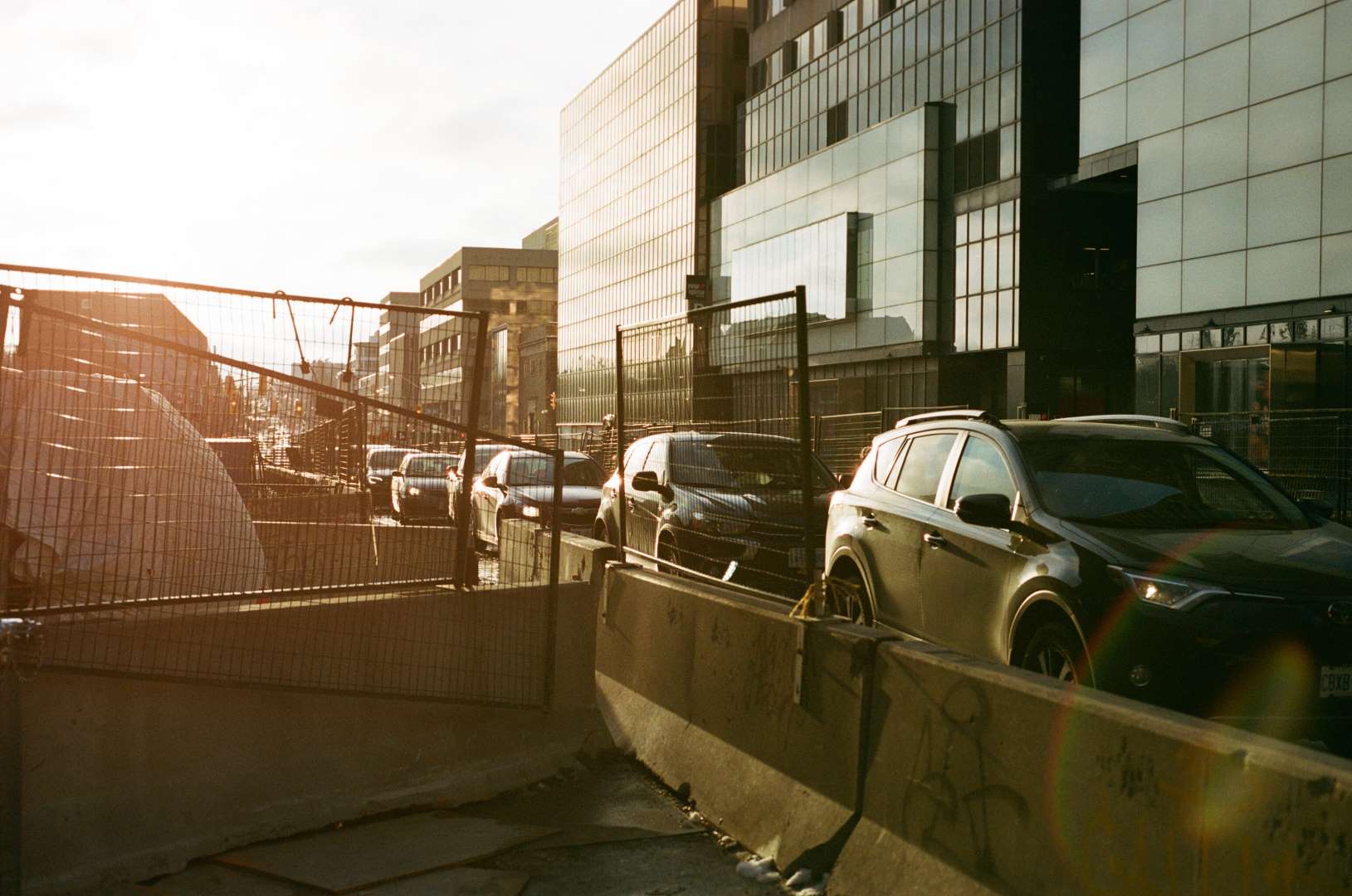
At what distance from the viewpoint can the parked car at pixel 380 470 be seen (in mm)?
7172

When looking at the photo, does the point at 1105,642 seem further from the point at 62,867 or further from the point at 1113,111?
the point at 1113,111

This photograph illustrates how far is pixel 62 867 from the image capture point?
543 centimetres

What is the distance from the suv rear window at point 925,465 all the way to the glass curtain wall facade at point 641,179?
71.4 metres

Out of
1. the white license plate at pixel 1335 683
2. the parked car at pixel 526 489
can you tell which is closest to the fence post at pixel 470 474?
the white license plate at pixel 1335 683

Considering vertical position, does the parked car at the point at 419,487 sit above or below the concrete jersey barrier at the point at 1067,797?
above

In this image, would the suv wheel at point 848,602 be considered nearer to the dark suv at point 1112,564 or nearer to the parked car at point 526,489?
the dark suv at point 1112,564

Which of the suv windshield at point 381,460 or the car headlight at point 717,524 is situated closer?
the suv windshield at point 381,460

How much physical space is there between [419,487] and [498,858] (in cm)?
214

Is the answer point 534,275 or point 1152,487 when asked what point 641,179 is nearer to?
point 534,275

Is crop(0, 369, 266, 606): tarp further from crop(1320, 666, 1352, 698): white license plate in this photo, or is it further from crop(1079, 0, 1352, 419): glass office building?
crop(1079, 0, 1352, 419): glass office building

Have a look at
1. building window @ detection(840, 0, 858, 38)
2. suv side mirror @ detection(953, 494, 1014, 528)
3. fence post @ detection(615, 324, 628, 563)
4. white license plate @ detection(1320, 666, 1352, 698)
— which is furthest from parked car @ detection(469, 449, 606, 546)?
building window @ detection(840, 0, 858, 38)

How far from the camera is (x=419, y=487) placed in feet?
23.8

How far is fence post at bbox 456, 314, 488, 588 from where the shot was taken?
24.2ft

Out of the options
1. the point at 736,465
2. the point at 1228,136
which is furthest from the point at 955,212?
the point at 736,465
